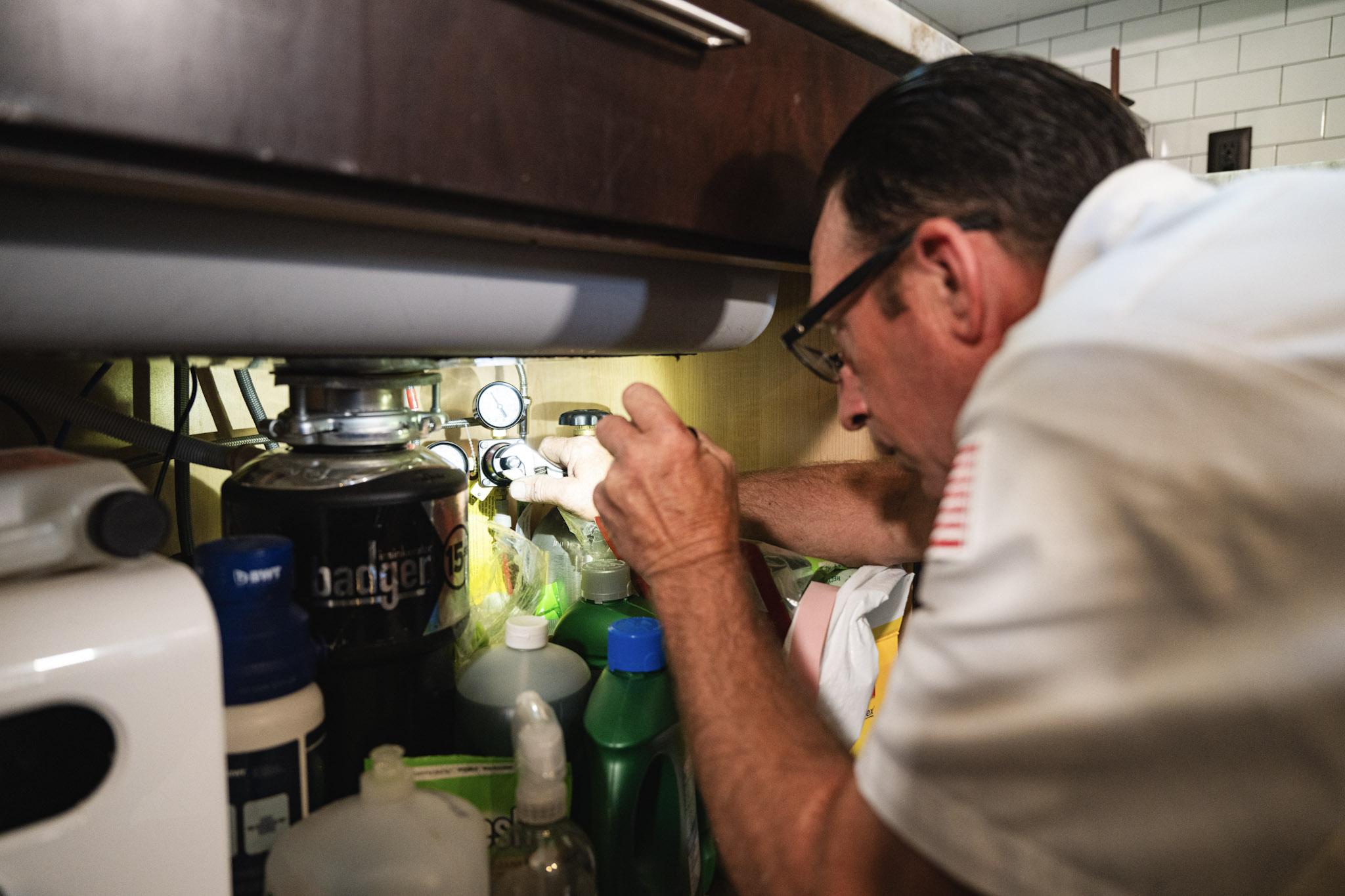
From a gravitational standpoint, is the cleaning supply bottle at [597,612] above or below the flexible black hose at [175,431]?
below

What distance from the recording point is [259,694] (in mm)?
498

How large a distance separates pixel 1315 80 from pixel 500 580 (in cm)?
266

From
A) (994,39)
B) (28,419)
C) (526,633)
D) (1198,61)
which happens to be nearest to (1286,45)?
(1198,61)

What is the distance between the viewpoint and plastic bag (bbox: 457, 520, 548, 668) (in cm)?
86

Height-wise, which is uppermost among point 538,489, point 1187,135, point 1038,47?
point 1038,47

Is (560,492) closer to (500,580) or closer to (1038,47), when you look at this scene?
(500,580)

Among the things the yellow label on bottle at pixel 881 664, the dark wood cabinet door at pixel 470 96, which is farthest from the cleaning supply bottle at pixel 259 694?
the yellow label on bottle at pixel 881 664

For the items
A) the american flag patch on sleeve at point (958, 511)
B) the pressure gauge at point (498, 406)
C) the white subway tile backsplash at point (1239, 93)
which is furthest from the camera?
the white subway tile backsplash at point (1239, 93)

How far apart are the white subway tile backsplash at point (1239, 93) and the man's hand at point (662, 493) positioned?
250 cm

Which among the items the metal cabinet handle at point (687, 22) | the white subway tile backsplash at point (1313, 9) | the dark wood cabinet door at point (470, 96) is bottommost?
the dark wood cabinet door at point (470, 96)

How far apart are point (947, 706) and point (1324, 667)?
17cm

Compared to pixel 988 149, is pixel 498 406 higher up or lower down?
lower down

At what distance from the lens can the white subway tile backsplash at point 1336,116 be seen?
2.26m

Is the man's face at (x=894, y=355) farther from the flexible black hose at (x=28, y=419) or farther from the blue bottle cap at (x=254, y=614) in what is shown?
the flexible black hose at (x=28, y=419)
